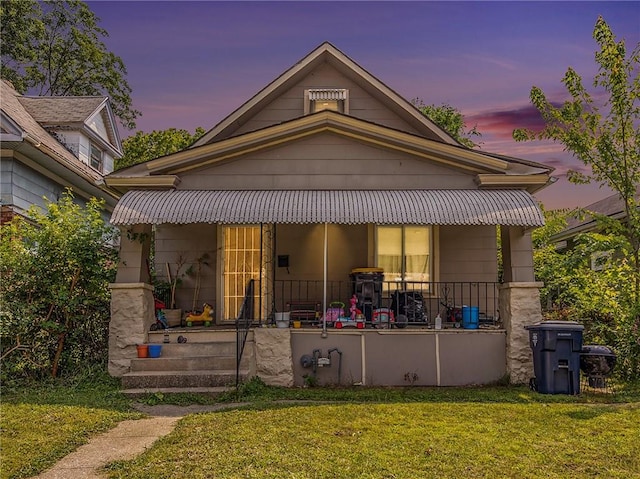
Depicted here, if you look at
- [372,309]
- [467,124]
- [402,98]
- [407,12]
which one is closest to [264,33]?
[407,12]

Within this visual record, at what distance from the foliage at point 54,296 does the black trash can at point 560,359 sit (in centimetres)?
779

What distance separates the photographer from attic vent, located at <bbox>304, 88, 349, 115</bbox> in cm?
Result: 1341

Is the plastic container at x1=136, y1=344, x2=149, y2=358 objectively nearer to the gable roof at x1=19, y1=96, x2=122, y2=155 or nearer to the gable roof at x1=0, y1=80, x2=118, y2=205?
the gable roof at x1=0, y1=80, x2=118, y2=205

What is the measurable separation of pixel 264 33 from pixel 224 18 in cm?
134

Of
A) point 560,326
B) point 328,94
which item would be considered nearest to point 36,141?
point 328,94

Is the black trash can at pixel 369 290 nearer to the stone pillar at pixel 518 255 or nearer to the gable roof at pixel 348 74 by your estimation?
the stone pillar at pixel 518 255

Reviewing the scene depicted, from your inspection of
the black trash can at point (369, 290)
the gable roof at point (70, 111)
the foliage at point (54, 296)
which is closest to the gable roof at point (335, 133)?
the foliage at point (54, 296)

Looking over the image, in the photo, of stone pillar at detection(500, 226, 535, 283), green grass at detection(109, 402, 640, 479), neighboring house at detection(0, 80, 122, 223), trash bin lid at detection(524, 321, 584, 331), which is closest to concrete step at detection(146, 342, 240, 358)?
green grass at detection(109, 402, 640, 479)

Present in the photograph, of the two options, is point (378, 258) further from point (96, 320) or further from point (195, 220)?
point (96, 320)

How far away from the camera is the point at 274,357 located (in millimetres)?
9648

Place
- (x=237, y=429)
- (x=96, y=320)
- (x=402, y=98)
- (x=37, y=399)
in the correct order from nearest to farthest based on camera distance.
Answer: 1. (x=237, y=429)
2. (x=37, y=399)
3. (x=96, y=320)
4. (x=402, y=98)

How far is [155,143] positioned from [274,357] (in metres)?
17.6

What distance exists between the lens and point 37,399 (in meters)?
8.30

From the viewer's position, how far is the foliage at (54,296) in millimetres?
9562
